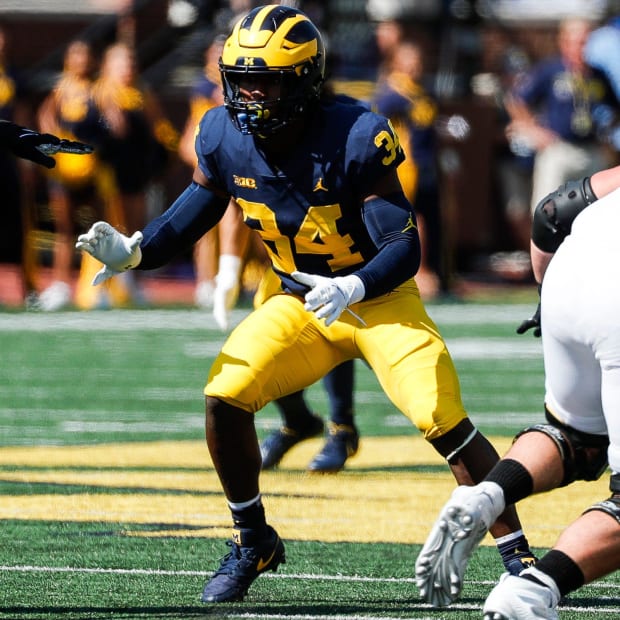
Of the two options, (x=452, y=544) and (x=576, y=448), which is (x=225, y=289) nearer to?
(x=576, y=448)

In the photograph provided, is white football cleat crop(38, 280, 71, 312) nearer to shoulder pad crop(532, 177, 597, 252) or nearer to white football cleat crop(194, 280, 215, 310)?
white football cleat crop(194, 280, 215, 310)

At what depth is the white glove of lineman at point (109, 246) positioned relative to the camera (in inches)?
200

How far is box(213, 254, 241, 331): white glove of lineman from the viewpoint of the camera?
21.8 feet

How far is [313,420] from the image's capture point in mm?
7176

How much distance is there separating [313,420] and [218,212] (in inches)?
78.2

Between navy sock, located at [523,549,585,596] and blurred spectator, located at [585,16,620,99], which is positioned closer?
navy sock, located at [523,549,585,596]

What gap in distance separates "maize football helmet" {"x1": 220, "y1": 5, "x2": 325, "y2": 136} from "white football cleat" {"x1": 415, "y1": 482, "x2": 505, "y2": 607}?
1.52 m

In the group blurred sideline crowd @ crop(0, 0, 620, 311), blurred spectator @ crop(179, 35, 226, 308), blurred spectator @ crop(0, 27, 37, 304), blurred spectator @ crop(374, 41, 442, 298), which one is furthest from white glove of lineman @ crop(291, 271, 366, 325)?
blurred spectator @ crop(0, 27, 37, 304)

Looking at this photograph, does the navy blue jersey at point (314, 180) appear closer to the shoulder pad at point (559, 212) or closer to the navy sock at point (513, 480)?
the shoulder pad at point (559, 212)

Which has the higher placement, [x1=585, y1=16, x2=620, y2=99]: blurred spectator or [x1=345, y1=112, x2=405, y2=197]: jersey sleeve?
[x1=345, y1=112, x2=405, y2=197]: jersey sleeve

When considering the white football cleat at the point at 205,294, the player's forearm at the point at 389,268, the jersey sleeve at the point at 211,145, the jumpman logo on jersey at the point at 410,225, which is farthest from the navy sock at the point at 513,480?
the white football cleat at the point at 205,294

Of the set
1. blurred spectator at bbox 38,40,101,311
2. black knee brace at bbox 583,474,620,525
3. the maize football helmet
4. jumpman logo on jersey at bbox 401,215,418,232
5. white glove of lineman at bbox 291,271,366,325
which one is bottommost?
blurred spectator at bbox 38,40,101,311

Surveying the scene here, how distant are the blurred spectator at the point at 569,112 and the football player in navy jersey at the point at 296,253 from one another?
938 centimetres

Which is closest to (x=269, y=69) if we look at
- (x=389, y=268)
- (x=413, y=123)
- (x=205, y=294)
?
(x=389, y=268)
